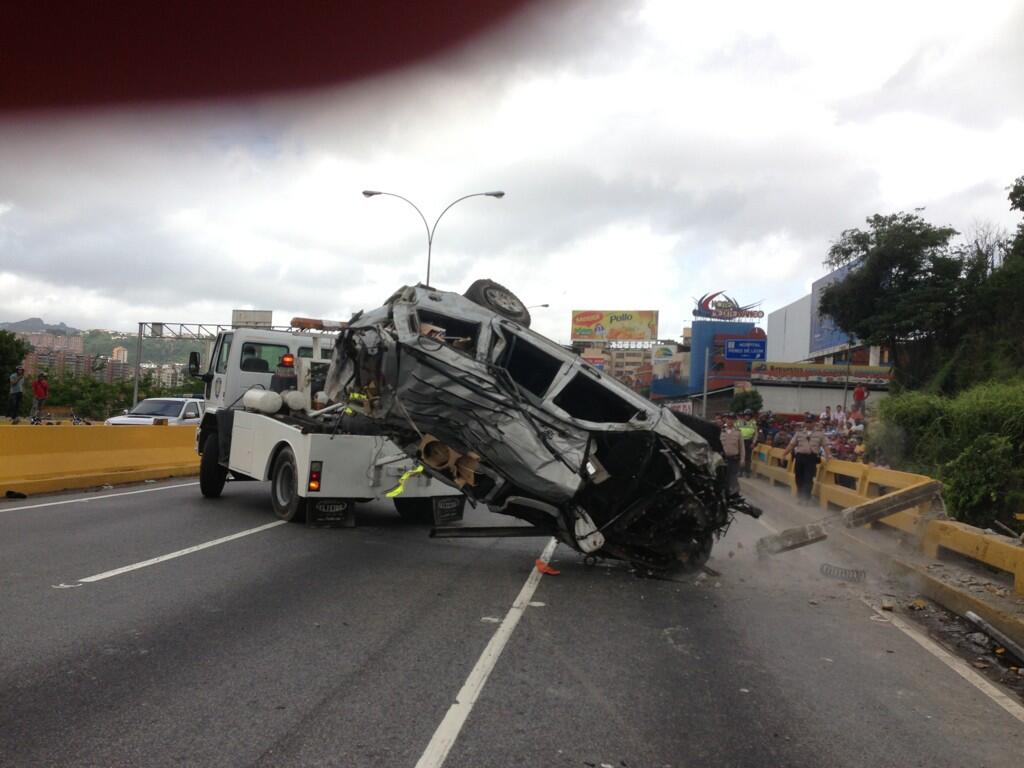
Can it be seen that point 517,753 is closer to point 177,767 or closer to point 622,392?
point 177,767

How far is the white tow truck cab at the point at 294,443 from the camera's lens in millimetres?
9789

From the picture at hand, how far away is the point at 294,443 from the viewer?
33.1ft

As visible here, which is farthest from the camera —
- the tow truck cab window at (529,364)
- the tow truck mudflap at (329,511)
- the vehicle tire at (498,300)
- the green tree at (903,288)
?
the green tree at (903,288)

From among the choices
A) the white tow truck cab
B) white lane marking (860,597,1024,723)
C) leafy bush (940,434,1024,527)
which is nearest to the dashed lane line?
the white tow truck cab

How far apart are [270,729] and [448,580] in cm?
378

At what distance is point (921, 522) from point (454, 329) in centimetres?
567

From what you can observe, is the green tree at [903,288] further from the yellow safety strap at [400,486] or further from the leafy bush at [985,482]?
the yellow safety strap at [400,486]

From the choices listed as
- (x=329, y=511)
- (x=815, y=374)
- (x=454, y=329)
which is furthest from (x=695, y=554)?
(x=815, y=374)

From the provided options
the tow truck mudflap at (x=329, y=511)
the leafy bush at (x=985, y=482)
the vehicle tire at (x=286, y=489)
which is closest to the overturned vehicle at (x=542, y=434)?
the tow truck mudflap at (x=329, y=511)

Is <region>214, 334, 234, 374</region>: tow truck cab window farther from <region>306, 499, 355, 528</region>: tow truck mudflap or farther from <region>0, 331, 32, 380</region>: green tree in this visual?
<region>0, 331, 32, 380</region>: green tree

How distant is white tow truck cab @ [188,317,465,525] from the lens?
32.1ft

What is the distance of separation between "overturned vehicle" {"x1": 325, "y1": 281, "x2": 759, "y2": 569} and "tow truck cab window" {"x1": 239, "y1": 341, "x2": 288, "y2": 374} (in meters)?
5.83

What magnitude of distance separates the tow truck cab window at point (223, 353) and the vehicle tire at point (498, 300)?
A: 614cm

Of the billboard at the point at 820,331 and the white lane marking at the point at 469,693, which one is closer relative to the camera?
the white lane marking at the point at 469,693
